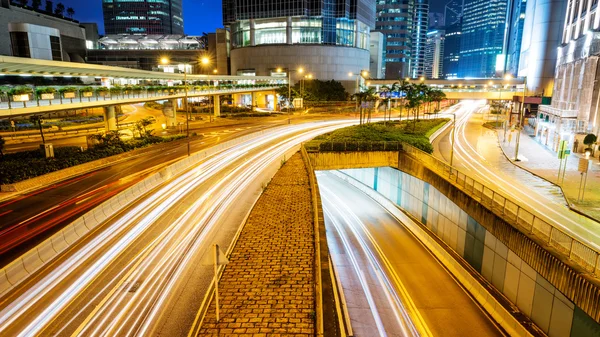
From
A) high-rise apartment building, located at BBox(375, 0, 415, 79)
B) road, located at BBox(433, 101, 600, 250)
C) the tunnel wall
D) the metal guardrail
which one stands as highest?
high-rise apartment building, located at BBox(375, 0, 415, 79)

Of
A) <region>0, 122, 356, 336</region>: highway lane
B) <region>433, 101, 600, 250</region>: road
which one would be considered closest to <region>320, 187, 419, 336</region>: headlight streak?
<region>0, 122, 356, 336</region>: highway lane

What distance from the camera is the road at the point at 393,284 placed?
1792 centimetres

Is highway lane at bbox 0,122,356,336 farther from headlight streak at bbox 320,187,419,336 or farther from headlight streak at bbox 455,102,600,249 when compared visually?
headlight streak at bbox 455,102,600,249

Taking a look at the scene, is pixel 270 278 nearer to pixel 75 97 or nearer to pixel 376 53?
pixel 75 97

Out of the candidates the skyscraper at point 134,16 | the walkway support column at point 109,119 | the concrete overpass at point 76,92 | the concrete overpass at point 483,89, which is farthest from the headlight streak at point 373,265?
the skyscraper at point 134,16

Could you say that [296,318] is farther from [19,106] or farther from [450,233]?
[19,106]

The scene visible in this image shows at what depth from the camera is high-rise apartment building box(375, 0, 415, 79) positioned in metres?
169

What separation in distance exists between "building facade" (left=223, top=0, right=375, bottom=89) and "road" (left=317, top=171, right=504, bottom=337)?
8505 cm

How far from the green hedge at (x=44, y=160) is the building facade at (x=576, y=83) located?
46367 mm

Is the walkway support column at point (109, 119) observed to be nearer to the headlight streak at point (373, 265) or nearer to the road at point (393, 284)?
the headlight streak at point (373, 265)

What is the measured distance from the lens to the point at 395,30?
171 meters

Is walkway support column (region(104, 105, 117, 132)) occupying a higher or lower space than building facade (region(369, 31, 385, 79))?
lower

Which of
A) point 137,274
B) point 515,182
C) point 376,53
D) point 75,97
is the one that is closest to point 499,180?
point 515,182

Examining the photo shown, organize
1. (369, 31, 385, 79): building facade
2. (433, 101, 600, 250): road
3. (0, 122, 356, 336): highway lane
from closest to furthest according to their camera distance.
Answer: (0, 122, 356, 336): highway lane, (433, 101, 600, 250): road, (369, 31, 385, 79): building facade
